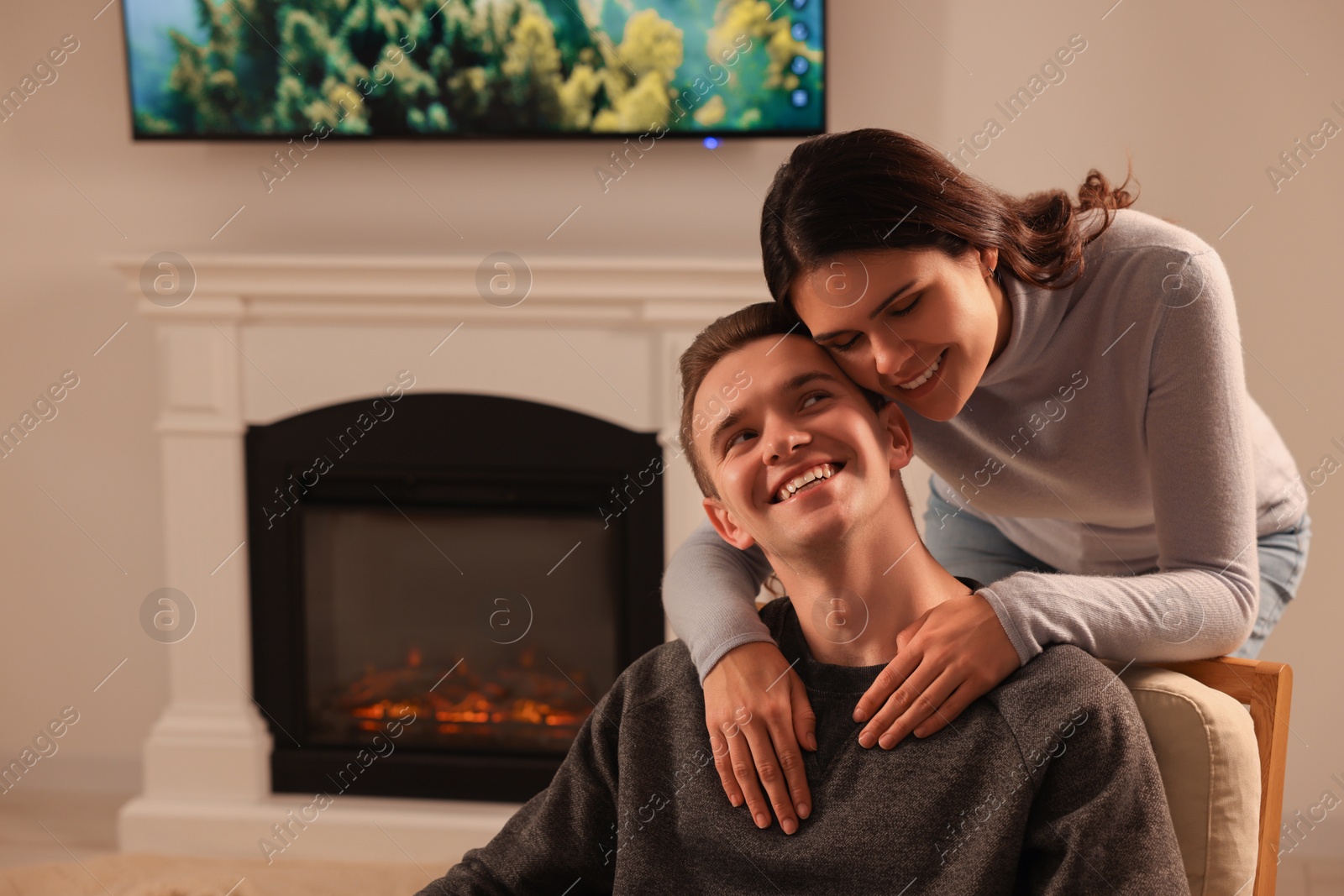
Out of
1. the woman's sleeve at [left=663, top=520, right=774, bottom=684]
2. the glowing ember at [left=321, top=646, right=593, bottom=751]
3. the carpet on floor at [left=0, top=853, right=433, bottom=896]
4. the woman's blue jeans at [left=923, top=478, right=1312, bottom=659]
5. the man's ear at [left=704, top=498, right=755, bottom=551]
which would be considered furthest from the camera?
the glowing ember at [left=321, top=646, right=593, bottom=751]

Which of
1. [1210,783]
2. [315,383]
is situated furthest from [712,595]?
[315,383]

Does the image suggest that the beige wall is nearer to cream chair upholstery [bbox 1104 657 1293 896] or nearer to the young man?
the young man

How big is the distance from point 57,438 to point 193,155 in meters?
0.80

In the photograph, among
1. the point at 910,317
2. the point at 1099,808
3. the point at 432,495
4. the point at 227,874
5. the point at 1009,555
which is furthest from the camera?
the point at 432,495

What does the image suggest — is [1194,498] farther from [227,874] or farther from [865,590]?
[227,874]

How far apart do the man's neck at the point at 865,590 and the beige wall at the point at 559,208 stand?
1324 mm

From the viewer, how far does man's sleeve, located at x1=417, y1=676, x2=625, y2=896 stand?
120cm

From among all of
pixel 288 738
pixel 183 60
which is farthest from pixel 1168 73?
pixel 288 738

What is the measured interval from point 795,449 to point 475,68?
1.64 meters

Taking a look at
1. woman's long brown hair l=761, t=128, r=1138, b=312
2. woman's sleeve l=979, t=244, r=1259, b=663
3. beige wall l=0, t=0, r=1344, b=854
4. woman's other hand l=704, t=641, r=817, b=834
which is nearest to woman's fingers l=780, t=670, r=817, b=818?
woman's other hand l=704, t=641, r=817, b=834

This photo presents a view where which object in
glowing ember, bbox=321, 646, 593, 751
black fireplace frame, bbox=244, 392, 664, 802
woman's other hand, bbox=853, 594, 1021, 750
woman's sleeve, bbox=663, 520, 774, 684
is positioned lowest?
glowing ember, bbox=321, 646, 593, 751

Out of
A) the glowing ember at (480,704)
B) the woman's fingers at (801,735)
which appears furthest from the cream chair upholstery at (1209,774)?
the glowing ember at (480,704)

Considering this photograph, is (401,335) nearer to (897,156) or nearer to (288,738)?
(288,738)

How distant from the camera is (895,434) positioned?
1.24 m
